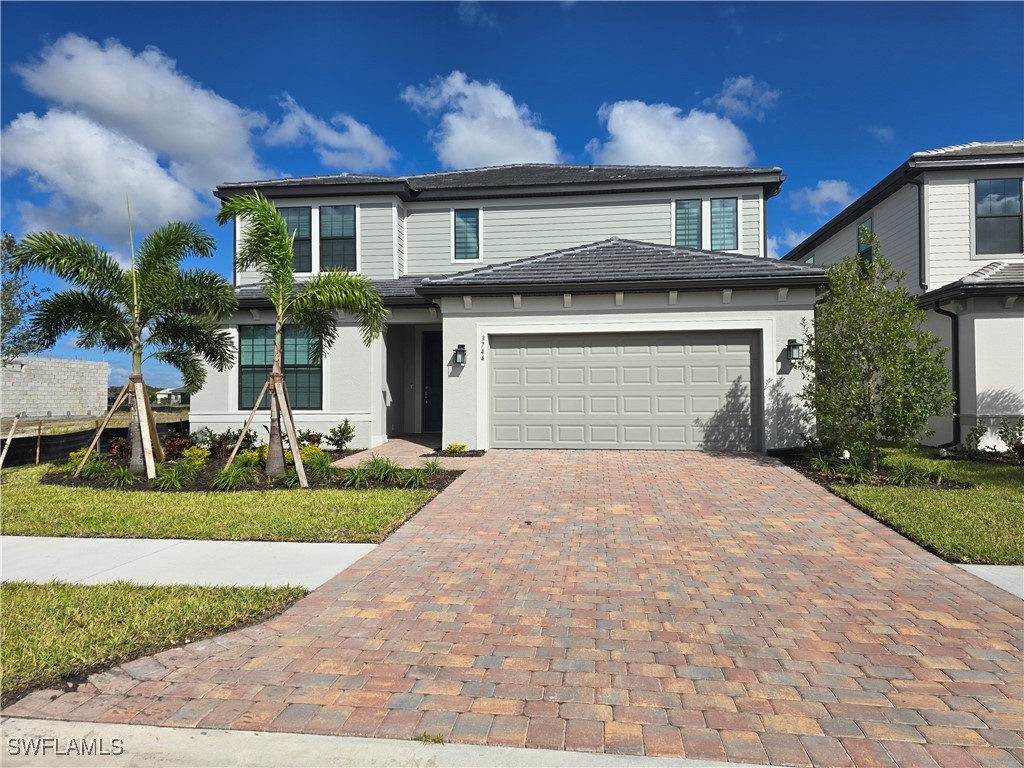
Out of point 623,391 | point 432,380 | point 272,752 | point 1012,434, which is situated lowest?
point 272,752

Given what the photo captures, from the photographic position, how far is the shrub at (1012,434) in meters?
11.6

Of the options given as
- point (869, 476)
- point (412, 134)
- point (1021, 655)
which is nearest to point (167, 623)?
point (1021, 655)

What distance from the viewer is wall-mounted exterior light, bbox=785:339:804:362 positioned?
11.6 meters

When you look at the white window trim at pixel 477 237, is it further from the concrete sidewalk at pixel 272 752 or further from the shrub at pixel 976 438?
the concrete sidewalk at pixel 272 752

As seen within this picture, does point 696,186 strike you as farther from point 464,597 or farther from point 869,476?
point 464,597

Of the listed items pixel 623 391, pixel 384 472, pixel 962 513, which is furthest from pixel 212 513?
pixel 962 513

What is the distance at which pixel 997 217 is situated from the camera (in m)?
13.3

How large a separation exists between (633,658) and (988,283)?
12.7 m

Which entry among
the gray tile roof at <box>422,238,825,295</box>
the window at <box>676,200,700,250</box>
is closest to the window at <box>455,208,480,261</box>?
the gray tile roof at <box>422,238,825,295</box>

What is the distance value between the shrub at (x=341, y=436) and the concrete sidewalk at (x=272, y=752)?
10738mm

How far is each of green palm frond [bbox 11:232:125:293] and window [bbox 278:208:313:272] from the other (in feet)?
18.3

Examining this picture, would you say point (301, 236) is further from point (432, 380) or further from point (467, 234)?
point (432, 380)

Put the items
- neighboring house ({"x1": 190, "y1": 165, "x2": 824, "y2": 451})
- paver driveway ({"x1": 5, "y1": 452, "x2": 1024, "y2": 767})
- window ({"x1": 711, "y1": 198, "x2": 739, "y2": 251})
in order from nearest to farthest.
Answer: paver driveway ({"x1": 5, "y1": 452, "x2": 1024, "y2": 767}), neighboring house ({"x1": 190, "y1": 165, "x2": 824, "y2": 451}), window ({"x1": 711, "y1": 198, "x2": 739, "y2": 251})

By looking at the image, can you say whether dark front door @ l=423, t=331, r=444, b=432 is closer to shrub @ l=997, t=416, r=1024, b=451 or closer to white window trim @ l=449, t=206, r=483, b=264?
white window trim @ l=449, t=206, r=483, b=264
